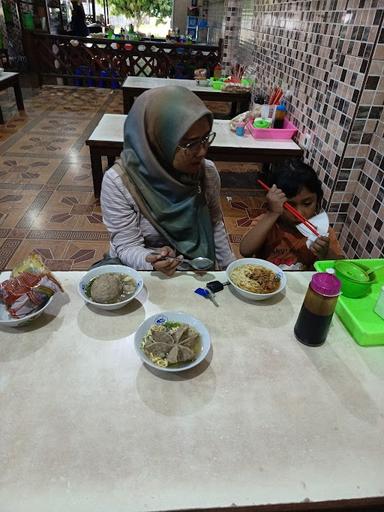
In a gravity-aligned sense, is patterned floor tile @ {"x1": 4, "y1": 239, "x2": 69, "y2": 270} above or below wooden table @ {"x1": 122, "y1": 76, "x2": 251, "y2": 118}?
below

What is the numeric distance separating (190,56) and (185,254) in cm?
682

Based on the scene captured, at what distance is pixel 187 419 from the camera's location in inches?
30.2

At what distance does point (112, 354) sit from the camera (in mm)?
907

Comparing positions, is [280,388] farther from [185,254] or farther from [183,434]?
[185,254]

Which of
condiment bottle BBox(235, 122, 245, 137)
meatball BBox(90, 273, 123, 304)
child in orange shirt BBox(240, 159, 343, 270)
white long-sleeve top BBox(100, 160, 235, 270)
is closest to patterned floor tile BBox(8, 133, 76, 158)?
condiment bottle BBox(235, 122, 245, 137)

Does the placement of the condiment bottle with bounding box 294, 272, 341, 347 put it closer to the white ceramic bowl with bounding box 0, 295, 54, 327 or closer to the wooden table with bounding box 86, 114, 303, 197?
the white ceramic bowl with bounding box 0, 295, 54, 327

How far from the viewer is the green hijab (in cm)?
119

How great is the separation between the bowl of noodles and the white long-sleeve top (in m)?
0.33

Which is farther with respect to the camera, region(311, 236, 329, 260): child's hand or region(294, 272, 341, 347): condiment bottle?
region(311, 236, 329, 260): child's hand

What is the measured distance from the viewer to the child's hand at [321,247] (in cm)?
136

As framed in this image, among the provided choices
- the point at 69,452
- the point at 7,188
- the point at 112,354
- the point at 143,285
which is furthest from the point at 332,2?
the point at 7,188

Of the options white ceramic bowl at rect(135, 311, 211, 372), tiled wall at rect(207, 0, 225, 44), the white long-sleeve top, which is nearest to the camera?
white ceramic bowl at rect(135, 311, 211, 372)

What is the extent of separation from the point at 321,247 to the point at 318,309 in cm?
53

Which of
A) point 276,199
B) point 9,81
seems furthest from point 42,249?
point 9,81
